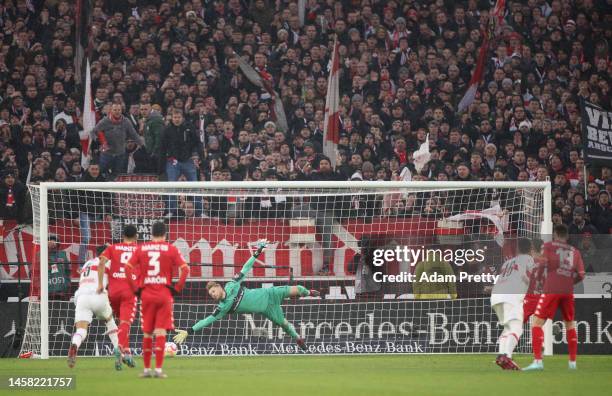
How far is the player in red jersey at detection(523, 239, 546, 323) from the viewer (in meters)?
13.2

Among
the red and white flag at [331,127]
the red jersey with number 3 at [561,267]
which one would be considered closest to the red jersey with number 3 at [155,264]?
the red jersey with number 3 at [561,267]

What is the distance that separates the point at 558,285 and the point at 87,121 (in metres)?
10.3

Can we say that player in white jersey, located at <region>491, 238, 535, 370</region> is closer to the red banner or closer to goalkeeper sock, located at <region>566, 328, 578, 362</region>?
goalkeeper sock, located at <region>566, 328, 578, 362</region>

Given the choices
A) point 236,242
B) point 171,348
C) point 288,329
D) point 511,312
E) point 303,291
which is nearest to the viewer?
point 511,312

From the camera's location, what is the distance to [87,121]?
2000 centimetres

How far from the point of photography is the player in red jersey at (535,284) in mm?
13238

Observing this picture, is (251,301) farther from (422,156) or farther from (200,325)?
(422,156)

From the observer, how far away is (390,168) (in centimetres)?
1972

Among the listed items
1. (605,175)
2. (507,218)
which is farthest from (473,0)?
(507,218)

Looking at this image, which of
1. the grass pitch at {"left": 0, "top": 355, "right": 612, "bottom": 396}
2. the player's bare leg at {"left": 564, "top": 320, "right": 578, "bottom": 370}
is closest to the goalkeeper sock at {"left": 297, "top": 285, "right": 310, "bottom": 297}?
the grass pitch at {"left": 0, "top": 355, "right": 612, "bottom": 396}

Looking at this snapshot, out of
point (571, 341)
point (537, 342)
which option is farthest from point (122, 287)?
point (571, 341)

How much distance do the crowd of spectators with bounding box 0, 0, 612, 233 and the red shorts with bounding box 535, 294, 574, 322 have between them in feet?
17.8

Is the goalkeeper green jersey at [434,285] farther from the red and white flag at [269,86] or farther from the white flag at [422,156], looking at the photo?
the red and white flag at [269,86]

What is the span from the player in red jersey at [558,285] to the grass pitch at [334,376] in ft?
1.34
